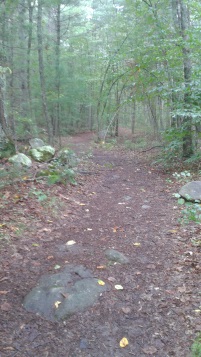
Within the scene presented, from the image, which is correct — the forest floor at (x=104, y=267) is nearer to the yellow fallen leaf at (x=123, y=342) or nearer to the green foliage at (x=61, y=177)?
the yellow fallen leaf at (x=123, y=342)

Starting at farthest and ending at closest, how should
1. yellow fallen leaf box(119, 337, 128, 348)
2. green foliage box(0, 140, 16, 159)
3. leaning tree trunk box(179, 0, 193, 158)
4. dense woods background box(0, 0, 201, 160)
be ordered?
dense woods background box(0, 0, 201, 160) < leaning tree trunk box(179, 0, 193, 158) < green foliage box(0, 140, 16, 159) < yellow fallen leaf box(119, 337, 128, 348)

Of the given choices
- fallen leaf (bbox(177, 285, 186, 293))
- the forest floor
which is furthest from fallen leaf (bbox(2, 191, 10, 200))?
fallen leaf (bbox(177, 285, 186, 293))

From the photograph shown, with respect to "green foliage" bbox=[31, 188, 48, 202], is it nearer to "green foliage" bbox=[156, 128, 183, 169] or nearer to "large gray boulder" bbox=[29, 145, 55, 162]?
"large gray boulder" bbox=[29, 145, 55, 162]

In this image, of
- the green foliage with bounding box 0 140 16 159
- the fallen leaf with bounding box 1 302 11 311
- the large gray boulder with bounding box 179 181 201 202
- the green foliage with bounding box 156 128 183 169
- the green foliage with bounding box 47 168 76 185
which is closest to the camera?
the fallen leaf with bounding box 1 302 11 311

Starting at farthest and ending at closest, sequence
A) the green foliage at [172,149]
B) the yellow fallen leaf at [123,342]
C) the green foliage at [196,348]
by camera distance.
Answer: the green foliage at [172,149] → the yellow fallen leaf at [123,342] → the green foliage at [196,348]

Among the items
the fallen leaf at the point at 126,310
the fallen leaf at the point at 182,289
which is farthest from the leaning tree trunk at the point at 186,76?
the fallen leaf at the point at 126,310

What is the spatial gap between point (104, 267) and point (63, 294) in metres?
0.84

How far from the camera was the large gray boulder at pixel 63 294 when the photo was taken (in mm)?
2988

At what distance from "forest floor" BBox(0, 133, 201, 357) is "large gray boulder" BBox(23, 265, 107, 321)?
0.09 m

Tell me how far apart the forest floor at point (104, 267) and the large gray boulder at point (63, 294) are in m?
0.09

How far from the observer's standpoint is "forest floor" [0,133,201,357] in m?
2.62

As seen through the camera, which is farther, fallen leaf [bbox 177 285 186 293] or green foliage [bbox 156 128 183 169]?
green foliage [bbox 156 128 183 169]

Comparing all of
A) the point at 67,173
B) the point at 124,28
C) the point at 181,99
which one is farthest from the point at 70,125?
the point at 67,173

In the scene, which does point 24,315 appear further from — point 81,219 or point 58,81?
point 58,81
